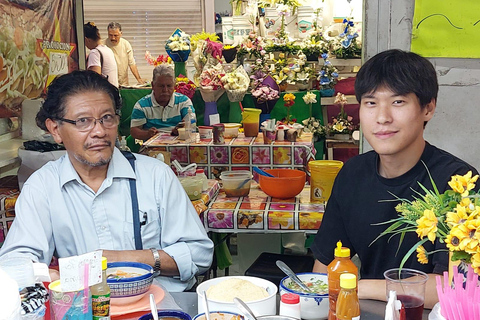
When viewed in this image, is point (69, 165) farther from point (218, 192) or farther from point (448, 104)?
point (448, 104)

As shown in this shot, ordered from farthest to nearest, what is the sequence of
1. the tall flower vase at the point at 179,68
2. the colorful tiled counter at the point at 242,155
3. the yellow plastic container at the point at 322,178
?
the tall flower vase at the point at 179,68, the colorful tiled counter at the point at 242,155, the yellow plastic container at the point at 322,178

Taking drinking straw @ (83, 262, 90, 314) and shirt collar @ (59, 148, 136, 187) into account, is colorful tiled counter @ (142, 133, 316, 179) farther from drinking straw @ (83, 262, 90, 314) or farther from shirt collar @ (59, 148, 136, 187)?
drinking straw @ (83, 262, 90, 314)

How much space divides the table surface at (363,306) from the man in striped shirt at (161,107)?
4121 mm

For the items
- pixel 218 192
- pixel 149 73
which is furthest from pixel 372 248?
pixel 149 73

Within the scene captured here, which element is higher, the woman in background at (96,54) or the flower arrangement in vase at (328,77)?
the woman in background at (96,54)

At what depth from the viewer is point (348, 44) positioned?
6840mm

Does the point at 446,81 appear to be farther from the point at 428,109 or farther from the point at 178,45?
the point at 178,45

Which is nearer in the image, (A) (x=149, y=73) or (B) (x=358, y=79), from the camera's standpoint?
(B) (x=358, y=79)

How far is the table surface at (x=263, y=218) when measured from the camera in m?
3.07

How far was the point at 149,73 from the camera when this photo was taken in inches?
448

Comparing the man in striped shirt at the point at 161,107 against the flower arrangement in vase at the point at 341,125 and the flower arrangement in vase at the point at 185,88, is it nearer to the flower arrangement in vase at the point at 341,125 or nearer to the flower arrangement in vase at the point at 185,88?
the flower arrangement in vase at the point at 185,88

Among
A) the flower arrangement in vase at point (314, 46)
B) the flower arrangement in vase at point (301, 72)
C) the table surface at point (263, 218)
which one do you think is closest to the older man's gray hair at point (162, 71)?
the flower arrangement in vase at point (301, 72)

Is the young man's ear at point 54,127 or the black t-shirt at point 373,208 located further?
Result: the young man's ear at point 54,127

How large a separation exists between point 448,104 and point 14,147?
2571 mm
